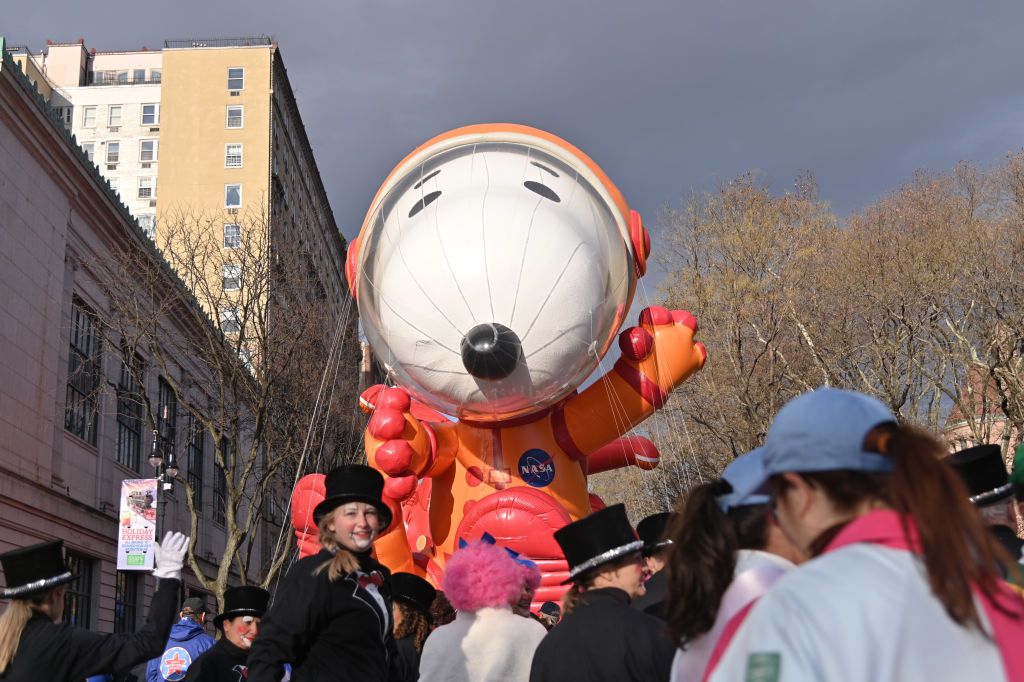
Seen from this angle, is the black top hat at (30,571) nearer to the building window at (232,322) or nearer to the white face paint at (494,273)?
the white face paint at (494,273)

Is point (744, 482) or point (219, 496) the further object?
point (219, 496)

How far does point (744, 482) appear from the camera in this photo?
8.83 feet

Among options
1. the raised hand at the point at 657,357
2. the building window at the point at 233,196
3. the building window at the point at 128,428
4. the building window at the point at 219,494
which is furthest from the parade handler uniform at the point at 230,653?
the building window at the point at 233,196

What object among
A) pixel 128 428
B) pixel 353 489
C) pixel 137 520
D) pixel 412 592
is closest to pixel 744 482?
pixel 353 489

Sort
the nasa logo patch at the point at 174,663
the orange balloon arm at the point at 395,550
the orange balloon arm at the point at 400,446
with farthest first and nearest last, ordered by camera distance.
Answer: the nasa logo patch at the point at 174,663, the orange balloon arm at the point at 395,550, the orange balloon arm at the point at 400,446

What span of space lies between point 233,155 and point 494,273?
1609 inches

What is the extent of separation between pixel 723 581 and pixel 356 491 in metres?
2.14

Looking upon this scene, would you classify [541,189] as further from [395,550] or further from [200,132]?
[200,132]

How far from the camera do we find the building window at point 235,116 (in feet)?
152

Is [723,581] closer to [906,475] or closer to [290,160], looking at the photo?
[906,475]

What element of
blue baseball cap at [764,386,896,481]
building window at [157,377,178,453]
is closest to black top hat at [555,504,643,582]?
blue baseball cap at [764,386,896,481]

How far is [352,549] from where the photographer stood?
Result: 4445 millimetres

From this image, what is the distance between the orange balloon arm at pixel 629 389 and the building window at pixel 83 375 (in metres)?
16.2

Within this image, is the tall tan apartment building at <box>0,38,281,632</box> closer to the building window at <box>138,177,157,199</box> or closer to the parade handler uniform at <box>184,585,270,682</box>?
the parade handler uniform at <box>184,585,270,682</box>
